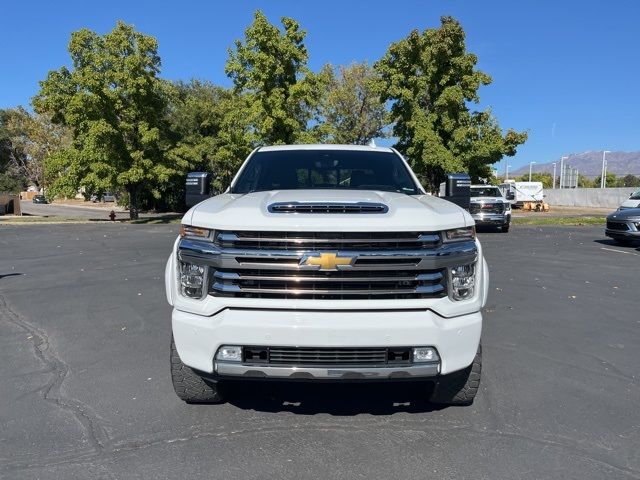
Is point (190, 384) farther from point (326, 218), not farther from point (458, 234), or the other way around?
point (458, 234)

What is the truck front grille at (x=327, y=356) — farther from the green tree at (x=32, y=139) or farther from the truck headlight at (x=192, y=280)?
the green tree at (x=32, y=139)

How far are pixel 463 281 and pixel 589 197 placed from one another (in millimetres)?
58812

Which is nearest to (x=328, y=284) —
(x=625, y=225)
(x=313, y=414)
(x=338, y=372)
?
(x=338, y=372)

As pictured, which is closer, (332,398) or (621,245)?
(332,398)

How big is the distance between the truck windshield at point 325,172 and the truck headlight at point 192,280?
1.50 meters

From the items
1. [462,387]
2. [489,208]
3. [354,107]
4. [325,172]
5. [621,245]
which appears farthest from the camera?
[354,107]

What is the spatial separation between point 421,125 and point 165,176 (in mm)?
15184

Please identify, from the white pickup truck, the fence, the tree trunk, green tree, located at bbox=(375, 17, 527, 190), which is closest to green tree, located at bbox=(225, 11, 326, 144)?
green tree, located at bbox=(375, 17, 527, 190)

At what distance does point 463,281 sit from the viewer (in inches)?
131

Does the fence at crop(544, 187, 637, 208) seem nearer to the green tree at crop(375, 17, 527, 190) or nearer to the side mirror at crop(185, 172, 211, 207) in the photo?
the green tree at crop(375, 17, 527, 190)

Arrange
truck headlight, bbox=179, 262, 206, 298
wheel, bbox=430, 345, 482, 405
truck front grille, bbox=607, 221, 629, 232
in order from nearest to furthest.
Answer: truck headlight, bbox=179, 262, 206, 298 < wheel, bbox=430, 345, 482, 405 < truck front grille, bbox=607, 221, 629, 232

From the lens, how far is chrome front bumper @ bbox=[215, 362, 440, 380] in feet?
10.3

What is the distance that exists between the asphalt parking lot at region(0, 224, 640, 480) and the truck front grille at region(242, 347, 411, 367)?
23cm

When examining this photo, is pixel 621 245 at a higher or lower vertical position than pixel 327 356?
lower
